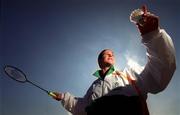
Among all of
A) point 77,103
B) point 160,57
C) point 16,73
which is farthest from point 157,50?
point 16,73

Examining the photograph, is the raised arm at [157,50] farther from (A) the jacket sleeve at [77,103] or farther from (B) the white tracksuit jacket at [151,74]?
(A) the jacket sleeve at [77,103]

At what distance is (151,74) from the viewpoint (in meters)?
0.95

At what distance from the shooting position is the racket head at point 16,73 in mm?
1950

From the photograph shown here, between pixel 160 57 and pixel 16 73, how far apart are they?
1298 mm

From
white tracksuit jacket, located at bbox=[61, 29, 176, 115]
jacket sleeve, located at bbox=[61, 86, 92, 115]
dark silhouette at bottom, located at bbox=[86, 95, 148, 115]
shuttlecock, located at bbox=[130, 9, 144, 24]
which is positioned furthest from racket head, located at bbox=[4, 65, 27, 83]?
shuttlecock, located at bbox=[130, 9, 144, 24]

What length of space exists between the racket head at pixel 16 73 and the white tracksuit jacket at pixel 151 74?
2.98 feet

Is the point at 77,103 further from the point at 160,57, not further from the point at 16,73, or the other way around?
the point at 16,73

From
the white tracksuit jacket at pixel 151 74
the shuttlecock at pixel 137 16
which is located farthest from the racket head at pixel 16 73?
the shuttlecock at pixel 137 16

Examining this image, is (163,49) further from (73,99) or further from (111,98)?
(73,99)

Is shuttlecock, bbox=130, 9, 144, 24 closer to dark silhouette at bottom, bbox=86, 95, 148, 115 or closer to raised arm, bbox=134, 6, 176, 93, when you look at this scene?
raised arm, bbox=134, 6, 176, 93

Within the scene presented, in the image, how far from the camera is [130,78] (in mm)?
1064

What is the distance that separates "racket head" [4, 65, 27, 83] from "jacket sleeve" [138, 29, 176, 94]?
120 centimetres

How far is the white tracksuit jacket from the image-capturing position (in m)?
0.89

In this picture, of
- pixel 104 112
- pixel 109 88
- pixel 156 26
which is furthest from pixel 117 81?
pixel 156 26
